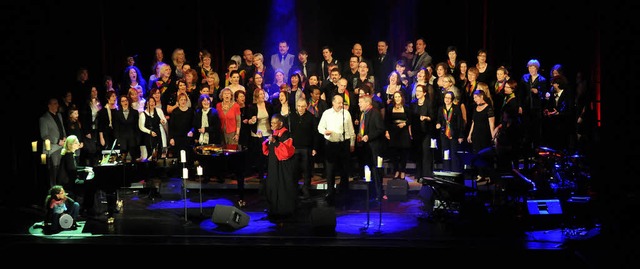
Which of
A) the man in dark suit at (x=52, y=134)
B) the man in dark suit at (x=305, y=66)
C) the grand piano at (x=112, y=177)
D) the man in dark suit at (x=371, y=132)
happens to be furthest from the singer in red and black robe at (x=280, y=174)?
the man in dark suit at (x=52, y=134)

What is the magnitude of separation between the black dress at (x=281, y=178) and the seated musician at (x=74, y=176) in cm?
258

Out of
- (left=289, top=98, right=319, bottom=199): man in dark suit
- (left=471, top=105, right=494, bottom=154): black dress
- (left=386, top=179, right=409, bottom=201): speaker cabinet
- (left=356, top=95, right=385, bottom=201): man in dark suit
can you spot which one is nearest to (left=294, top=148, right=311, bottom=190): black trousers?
(left=289, top=98, right=319, bottom=199): man in dark suit

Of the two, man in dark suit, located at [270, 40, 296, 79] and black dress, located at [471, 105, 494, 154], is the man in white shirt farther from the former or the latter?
man in dark suit, located at [270, 40, 296, 79]

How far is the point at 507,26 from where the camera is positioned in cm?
1401

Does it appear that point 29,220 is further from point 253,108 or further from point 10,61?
point 253,108

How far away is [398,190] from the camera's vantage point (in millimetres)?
11484

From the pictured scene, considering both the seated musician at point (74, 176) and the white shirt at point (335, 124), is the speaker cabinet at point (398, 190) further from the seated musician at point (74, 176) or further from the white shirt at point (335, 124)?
the seated musician at point (74, 176)

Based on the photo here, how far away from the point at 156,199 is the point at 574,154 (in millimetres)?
6483

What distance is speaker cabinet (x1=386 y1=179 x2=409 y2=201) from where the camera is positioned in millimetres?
11492

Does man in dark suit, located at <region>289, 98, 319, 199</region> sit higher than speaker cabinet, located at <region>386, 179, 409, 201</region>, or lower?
higher

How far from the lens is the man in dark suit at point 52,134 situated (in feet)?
39.6

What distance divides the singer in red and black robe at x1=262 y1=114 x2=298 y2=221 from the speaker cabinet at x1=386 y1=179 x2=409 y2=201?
173cm

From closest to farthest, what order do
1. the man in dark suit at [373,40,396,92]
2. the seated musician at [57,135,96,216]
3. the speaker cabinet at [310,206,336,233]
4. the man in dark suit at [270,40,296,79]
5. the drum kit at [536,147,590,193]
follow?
the speaker cabinet at [310,206,336,233]
the drum kit at [536,147,590,193]
the seated musician at [57,135,96,216]
the man in dark suit at [373,40,396,92]
the man in dark suit at [270,40,296,79]

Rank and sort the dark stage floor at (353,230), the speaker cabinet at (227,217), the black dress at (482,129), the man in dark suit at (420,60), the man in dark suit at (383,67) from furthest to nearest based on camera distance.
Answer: the man in dark suit at (383,67), the man in dark suit at (420,60), the black dress at (482,129), the speaker cabinet at (227,217), the dark stage floor at (353,230)
